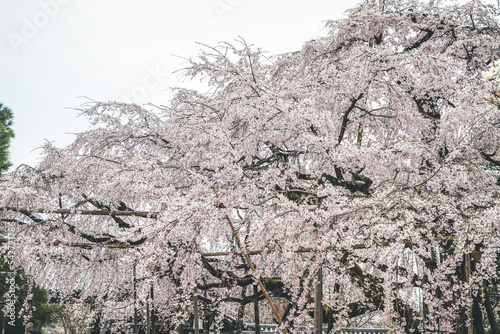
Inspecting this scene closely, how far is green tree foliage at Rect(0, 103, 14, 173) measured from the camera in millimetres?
14375

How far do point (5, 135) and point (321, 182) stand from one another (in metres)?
15.5

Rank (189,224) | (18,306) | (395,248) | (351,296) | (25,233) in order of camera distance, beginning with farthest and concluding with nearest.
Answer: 1. (18,306)
2. (351,296)
3. (25,233)
4. (189,224)
5. (395,248)

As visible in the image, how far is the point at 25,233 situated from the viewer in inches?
195

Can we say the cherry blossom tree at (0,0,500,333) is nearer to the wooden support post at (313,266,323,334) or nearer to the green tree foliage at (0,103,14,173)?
the wooden support post at (313,266,323,334)

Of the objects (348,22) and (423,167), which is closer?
(423,167)

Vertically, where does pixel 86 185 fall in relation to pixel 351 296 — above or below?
above

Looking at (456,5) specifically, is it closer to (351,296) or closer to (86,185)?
(351,296)

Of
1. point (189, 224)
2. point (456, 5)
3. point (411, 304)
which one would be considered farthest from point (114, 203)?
point (456, 5)

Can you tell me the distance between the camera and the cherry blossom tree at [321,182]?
3217mm

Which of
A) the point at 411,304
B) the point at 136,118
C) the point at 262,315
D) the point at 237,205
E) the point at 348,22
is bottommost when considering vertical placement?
the point at 262,315

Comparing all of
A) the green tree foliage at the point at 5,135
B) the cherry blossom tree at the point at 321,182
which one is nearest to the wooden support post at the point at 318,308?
the cherry blossom tree at the point at 321,182

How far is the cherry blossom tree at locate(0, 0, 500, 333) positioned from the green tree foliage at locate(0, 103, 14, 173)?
10.6m

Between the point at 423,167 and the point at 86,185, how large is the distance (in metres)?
4.66

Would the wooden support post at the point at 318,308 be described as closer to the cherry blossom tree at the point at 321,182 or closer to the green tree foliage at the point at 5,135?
the cherry blossom tree at the point at 321,182
